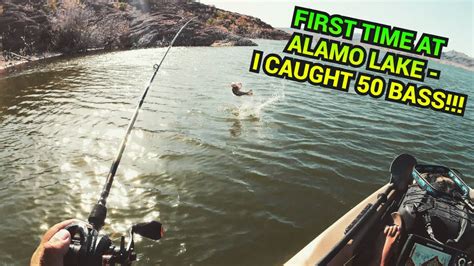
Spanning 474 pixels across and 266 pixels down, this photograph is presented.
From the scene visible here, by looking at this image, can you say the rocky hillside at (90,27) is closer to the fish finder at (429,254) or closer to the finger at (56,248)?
the finger at (56,248)

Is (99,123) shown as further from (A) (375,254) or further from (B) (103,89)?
(A) (375,254)

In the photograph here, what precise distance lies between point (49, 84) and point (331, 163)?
1589 cm

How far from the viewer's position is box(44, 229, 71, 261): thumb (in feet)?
7.61

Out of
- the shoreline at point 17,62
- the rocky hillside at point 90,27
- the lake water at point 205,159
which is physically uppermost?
the rocky hillside at point 90,27

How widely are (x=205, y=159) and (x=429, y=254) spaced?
268 inches

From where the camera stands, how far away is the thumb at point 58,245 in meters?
2.32

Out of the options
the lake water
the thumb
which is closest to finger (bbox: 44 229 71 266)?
the thumb

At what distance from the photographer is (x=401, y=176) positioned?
6.15 meters

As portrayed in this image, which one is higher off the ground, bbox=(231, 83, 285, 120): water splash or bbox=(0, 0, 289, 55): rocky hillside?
bbox=(0, 0, 289, 55): rocky hillside

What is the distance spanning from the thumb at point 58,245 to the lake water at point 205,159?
12.5 ft

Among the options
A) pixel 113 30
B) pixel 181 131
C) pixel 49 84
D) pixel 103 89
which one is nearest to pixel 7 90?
pixel 49 84

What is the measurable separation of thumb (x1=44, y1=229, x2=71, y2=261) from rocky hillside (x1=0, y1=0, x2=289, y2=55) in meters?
29.6

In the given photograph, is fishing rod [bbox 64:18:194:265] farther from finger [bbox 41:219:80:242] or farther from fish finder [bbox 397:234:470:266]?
fish finder [bbox 397:234:470:266]

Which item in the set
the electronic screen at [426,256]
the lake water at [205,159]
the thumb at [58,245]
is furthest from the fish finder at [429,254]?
the thumb at [58,245]
